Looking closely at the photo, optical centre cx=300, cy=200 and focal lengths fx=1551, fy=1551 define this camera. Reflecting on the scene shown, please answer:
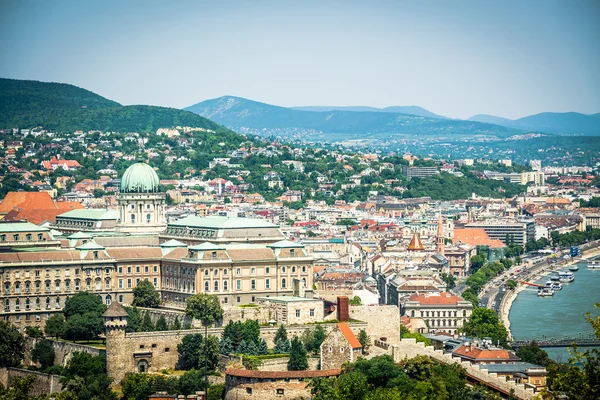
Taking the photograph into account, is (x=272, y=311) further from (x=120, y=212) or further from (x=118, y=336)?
(x=120, y=212)

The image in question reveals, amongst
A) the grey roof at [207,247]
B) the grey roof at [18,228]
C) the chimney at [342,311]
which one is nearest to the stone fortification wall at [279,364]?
the chimney at [342,311]

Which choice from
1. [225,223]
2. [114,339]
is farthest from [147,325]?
[225,223]

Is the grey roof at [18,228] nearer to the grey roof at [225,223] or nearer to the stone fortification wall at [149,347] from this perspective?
the grey roof at [225,223]

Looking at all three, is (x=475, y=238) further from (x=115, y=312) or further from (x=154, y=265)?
(x=115, y=312)

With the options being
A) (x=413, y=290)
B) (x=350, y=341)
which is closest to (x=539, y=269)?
(x=413, y=290)

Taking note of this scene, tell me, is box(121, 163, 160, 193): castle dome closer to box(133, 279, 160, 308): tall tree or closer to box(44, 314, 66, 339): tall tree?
box(133, 279, 160, 308): tall tree

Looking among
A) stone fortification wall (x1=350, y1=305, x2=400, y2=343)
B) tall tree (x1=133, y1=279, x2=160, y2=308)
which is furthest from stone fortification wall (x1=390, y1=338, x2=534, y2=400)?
tall tree (x1=133, y1=279, x2=160, y2=308)
